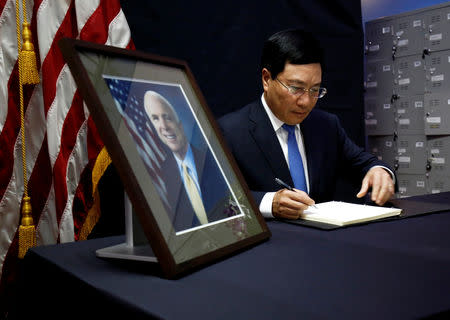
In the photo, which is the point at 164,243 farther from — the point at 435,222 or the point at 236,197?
the point at 435,222

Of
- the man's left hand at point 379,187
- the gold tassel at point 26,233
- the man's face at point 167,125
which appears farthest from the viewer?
the gold tassel at point 26,233

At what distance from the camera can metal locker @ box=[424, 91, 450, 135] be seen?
366 centimetres

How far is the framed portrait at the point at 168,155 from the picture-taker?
64 centimetres

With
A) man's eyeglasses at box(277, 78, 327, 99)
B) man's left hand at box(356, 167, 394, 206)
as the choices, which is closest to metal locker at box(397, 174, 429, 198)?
man's eyeglasses at box(277, 78, 327, 99)

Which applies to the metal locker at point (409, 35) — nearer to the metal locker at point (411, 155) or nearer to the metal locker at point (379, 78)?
the metal locker at point (379, 78)

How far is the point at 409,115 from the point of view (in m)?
3.95

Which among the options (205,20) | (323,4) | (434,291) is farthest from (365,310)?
(323,4)

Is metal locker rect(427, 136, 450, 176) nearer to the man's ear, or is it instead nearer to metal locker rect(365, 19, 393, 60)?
metal locker rect(365, 19, 393, 60)

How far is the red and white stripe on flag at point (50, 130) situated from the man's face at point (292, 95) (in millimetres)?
680

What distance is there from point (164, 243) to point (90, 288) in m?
0.13

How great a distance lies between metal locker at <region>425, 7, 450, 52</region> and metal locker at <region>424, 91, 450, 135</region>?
1.26 feet

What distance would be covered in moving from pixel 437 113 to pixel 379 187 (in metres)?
2.74

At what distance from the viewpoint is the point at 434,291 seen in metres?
0.58

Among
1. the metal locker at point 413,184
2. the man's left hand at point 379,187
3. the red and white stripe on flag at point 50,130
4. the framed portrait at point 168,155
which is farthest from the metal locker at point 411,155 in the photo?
the framed portrait at point 168,155
